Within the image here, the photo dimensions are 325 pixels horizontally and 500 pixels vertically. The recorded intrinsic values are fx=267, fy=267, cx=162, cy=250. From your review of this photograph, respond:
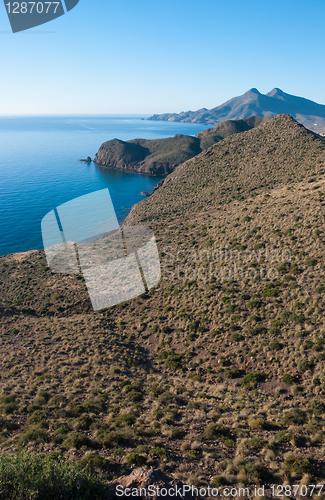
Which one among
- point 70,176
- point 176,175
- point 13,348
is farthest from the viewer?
point 70,176

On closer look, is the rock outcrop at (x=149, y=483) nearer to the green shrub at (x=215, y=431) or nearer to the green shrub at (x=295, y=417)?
the green shrub at (x=215, y=431)

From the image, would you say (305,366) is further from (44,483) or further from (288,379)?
A: (44,483)

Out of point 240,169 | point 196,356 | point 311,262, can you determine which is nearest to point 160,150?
point 240,169

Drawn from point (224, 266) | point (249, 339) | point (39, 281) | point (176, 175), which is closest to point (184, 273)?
point (224, 266)

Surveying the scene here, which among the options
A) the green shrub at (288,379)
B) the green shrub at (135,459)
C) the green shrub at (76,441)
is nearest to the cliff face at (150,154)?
the green shrub at (288,379)

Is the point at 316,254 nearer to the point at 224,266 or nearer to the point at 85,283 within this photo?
the point at 224,266

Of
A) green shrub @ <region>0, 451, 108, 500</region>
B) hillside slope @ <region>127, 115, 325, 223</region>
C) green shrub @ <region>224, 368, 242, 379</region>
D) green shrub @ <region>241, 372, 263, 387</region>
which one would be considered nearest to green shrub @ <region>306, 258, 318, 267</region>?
green shrub @ <region>241, 372, 263, 387</region>
